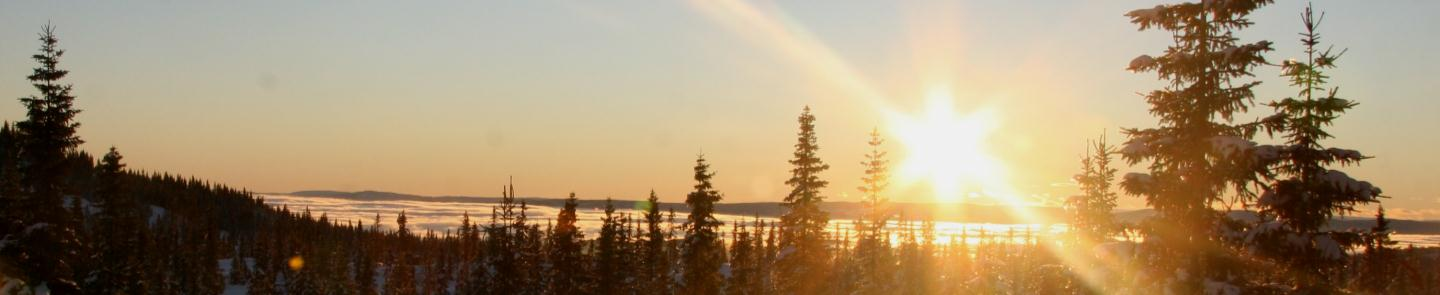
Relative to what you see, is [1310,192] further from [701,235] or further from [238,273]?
[238,273]

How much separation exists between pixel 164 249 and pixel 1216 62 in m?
141

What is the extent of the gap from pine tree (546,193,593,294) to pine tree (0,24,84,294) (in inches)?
1240

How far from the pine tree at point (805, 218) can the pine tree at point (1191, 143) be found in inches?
1055

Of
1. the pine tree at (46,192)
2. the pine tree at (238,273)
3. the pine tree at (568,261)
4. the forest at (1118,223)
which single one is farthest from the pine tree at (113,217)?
the pine tree at (238,273)

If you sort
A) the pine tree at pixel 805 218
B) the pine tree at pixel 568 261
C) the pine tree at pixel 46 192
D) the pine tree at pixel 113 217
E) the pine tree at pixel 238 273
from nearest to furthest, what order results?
the pine tree at pixel 46 192
the pine tree at pixel 805 218
the pine tree at pixel 113 217
the pine tree at pixel 568 261
the pine tree at pixel 238 273

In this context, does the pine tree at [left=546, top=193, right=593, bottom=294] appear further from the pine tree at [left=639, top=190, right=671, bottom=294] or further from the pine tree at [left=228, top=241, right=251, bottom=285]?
the pine tree at [left=228, top=241, right=251, bottom=285]

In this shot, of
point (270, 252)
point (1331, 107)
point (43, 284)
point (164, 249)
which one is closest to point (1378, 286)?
point (1331, 107)

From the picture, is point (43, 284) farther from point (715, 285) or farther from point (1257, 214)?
point (1257, 214)

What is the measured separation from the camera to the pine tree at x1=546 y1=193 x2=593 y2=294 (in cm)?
6550

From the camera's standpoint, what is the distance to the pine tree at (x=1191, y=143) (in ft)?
60.3

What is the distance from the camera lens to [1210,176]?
734 inches

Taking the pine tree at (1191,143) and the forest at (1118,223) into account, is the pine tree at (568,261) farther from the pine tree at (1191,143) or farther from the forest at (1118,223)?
the pine tree at (1191,143)

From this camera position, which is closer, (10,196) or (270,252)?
(10,196)

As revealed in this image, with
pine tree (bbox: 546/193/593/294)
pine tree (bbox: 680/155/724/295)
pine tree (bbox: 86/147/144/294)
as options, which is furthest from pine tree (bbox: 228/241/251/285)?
Answer: pine tree (bbox: 680/155/724/295)
